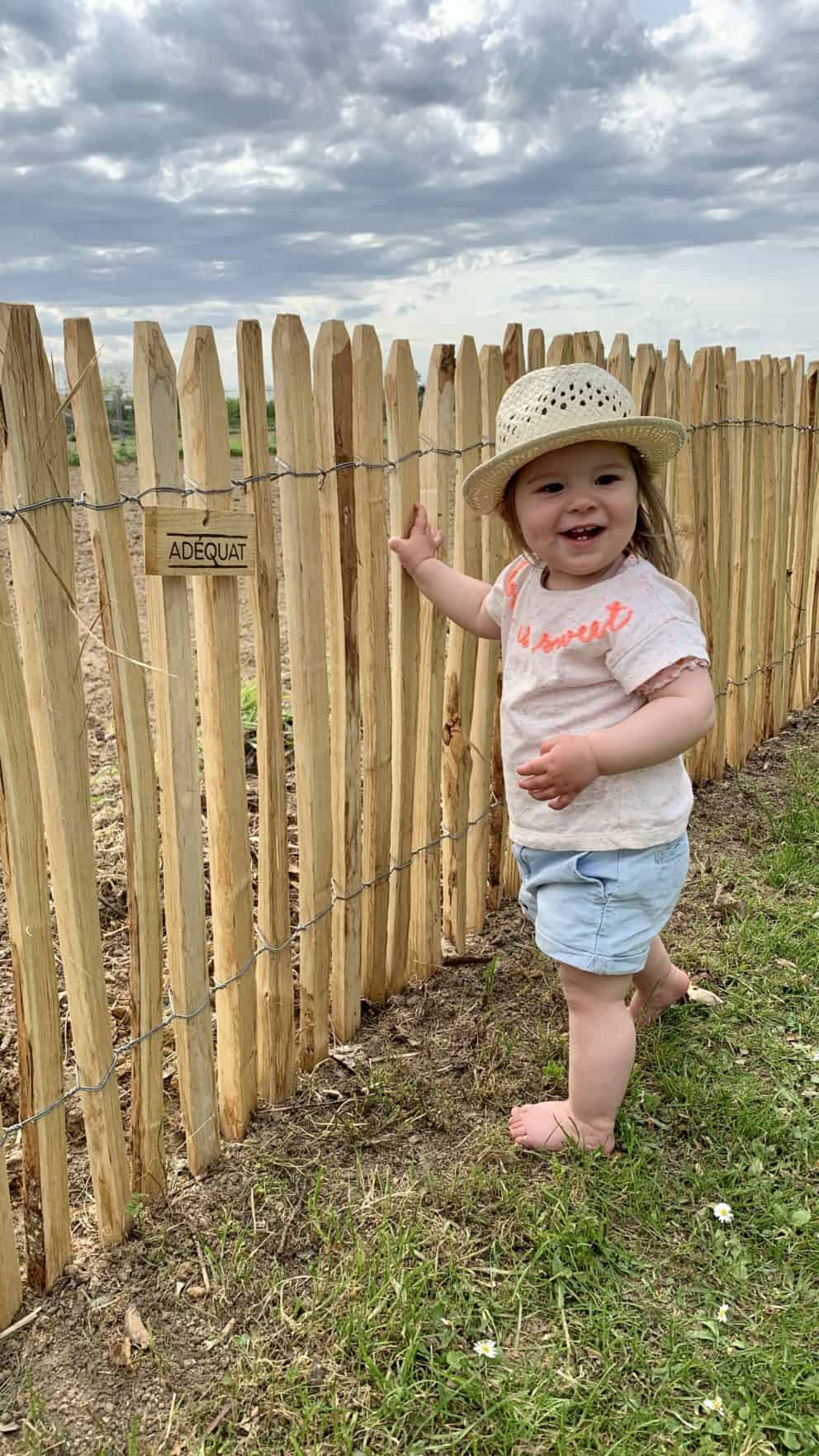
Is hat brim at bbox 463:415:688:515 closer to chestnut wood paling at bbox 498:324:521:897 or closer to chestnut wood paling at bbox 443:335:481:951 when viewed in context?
chestnut wood paling at bbox 443:335:481:951

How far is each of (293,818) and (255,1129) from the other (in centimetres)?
170

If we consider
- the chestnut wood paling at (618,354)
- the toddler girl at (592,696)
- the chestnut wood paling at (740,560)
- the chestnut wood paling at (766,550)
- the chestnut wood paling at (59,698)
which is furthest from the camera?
the chestnut wood paling at (766,550)

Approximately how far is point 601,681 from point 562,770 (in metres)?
0.26

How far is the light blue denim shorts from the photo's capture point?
2.29m

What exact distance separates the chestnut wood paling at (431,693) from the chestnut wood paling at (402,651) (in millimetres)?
39

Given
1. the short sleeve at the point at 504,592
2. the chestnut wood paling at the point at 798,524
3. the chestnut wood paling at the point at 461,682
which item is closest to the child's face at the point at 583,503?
the short sleeve at the point at 504,592

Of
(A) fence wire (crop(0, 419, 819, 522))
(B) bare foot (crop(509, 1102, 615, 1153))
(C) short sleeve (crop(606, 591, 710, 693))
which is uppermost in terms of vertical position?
(A) fence wire (crop(0, 419, 819, 522))

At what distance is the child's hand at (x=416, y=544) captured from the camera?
8.75 ft

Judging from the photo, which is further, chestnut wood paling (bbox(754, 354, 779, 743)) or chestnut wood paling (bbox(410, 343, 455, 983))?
chestnut wood paling (bbox(754, 354, 779, 743))

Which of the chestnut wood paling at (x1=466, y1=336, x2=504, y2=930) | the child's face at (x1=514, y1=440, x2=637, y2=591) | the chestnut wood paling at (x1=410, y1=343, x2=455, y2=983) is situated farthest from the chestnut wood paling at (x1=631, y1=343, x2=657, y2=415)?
the child's face at (x1=514, y1=440, x2=637, y2=591)

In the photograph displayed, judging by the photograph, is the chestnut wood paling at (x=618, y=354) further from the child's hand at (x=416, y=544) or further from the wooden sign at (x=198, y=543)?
the wooden sign at (x=198, y=543)

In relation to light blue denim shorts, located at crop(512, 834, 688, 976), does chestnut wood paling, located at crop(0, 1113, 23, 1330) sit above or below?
below

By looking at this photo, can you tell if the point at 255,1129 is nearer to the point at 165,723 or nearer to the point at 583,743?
the point at 165,723

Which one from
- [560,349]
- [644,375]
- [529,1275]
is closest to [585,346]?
[560,349]
